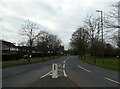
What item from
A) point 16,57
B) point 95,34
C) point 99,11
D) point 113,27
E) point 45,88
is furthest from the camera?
point 16,57

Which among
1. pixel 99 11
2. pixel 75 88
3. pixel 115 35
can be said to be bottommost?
pixel 75 88

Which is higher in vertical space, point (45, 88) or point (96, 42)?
point (96, 42)

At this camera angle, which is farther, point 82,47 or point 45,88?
point 82,47

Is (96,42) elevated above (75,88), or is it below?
above

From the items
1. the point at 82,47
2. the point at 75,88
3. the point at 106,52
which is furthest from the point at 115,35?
the point at 106,52

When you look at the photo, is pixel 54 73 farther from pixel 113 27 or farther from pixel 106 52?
pixel 106 52

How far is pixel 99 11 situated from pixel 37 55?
7584 cm

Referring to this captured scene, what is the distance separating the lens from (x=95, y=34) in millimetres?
61188

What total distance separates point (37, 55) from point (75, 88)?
11362 cm

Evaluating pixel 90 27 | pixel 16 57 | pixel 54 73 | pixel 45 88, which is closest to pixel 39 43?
pixel 16 57

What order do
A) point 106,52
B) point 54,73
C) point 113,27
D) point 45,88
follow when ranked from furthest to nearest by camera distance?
point 106,52
point 113,27
point 54,73
point 45,88

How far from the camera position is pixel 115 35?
36.7 metres

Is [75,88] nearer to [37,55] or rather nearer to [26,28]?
[26,28]

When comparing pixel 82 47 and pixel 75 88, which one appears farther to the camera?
pixel 82 47
